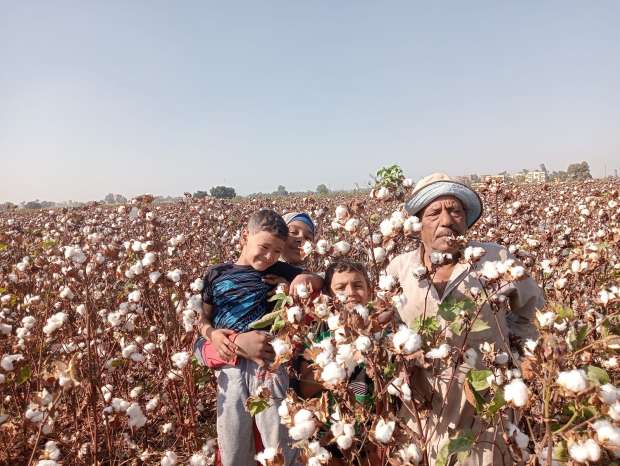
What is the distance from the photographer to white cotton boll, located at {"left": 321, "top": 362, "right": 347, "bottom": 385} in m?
0.97

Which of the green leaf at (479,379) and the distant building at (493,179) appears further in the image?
the distant building at (493,179)

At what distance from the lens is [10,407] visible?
296 cm

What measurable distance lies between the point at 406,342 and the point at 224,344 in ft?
3.88

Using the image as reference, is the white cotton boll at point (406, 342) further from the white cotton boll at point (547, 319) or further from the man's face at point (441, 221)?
the man's face at point (441, 221)

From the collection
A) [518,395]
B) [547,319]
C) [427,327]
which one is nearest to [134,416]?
[427,327]

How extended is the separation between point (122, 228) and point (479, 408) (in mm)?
8779

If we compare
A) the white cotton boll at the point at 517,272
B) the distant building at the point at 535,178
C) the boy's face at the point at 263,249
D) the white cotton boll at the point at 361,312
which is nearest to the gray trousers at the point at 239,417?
the boy's face at the point at 263,249

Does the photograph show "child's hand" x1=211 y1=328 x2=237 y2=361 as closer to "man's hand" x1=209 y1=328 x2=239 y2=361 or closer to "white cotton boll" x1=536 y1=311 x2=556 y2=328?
"man's hand" x1=209 y1=328 x2=239 y2=361

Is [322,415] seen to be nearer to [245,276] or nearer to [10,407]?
[245,276]

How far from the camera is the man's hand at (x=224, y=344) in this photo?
1939 millimetres

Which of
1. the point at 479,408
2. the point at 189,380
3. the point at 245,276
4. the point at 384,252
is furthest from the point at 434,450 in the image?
the point at 189,380

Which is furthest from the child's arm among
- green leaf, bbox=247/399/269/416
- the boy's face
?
green leaf, bbox=247/399/269/416

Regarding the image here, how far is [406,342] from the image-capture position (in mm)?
1020

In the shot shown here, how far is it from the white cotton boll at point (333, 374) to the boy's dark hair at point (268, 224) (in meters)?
1.28
